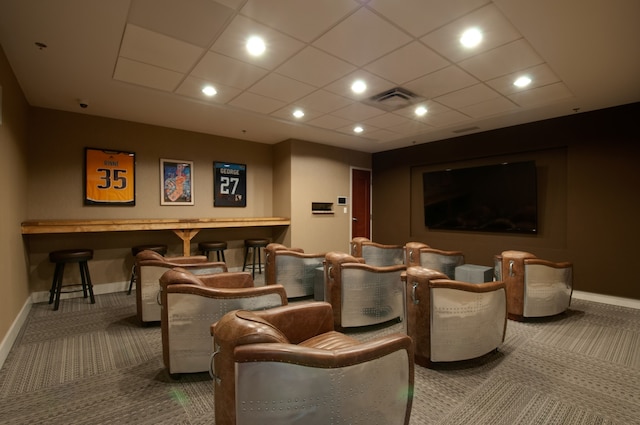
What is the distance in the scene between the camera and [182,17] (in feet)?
7.73

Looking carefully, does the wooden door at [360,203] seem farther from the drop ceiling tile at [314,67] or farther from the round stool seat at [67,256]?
the round stool seat at [67,256]

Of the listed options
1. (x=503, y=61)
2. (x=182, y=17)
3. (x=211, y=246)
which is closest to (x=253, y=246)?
(x=211, y=246)

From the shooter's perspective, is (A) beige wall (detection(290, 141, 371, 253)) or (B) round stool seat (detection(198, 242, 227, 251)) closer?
(B) round stool seat (detection(198, 242, 227, 251))

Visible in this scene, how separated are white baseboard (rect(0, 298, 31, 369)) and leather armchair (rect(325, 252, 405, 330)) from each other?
2900 mm

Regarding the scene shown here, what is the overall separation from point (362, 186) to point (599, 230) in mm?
4540

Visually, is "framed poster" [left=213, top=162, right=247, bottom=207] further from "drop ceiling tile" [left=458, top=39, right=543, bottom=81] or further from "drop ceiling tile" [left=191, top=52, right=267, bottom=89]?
"drop ceiling tile" [left=458, top=39, right=543, bottom=81]

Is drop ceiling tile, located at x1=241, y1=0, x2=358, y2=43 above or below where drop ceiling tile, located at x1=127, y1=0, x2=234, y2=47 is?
below

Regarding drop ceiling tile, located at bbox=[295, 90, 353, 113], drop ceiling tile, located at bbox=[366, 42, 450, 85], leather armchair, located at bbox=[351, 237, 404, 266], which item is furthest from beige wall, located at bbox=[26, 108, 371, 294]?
drop ceiling tile, located at bbox=[366, 42, 450, 85]

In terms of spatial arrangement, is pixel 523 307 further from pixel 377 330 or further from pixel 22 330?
pixel 22 330

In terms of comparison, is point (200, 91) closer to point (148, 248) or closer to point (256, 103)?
point (256, 103)

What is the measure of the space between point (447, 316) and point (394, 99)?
2.87 meters

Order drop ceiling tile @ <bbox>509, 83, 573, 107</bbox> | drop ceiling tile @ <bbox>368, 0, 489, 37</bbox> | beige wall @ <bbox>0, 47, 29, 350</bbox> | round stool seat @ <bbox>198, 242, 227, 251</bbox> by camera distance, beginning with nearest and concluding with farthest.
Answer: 1. drop ceiling tile @ <bbox>368, 0, 489, 37</bbox>
2. beige wall @ <bbox>0, 47, 29, 350</bbox>
3. drop ceiling tile @ <bbox>509, 83, 573, 107</bbox>
4. round stool seat @ <bbox>198, 242, 227, 251</bbox>

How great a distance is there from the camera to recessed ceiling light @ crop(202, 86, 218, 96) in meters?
3.71

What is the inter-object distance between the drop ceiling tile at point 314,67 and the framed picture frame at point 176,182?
10.3 feet
